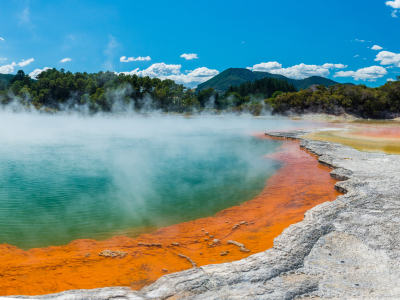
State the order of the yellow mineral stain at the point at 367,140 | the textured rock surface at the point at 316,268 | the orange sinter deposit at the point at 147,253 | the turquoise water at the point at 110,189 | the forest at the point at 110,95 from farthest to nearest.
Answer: the forest at the point at 110,95 → the yellow mineral stain at the point at 367,140 → the turquoise water at the point at 110,189 → the orange sinter deposit at the point at 147,253 → the textured rock surface at the point at 316,268

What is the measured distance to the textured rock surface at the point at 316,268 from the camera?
125 inches

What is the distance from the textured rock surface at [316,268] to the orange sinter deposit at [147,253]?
62cm

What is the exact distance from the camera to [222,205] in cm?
720

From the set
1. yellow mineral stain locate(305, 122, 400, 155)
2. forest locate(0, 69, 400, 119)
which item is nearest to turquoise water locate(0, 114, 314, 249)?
yellow mineral stain locate(305, 122, 400, 155)

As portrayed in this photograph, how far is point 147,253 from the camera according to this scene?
15.6ft

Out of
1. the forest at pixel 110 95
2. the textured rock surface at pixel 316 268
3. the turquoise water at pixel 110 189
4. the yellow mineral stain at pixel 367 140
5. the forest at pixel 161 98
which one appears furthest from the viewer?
the forest at pixel 110 95

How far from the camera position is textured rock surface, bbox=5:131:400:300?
10.4 feet

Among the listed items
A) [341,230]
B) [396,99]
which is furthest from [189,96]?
[341,230]

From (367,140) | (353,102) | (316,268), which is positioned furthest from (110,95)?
(316,268)

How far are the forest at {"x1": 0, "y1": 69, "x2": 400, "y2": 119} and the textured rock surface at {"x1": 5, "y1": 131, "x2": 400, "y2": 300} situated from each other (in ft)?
150

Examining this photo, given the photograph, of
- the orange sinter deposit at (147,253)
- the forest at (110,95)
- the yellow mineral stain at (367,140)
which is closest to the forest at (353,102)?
the forest at (110,95)

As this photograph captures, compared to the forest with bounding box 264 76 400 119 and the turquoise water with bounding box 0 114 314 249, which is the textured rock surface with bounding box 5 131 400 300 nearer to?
the turquoise water with bounding box 0 114 314 249

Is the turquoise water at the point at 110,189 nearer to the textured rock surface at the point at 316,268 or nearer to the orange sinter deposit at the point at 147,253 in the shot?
the orange sinter deposit at the point at 147,253

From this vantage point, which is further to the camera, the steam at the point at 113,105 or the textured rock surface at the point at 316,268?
the steam at the point at 113,105
